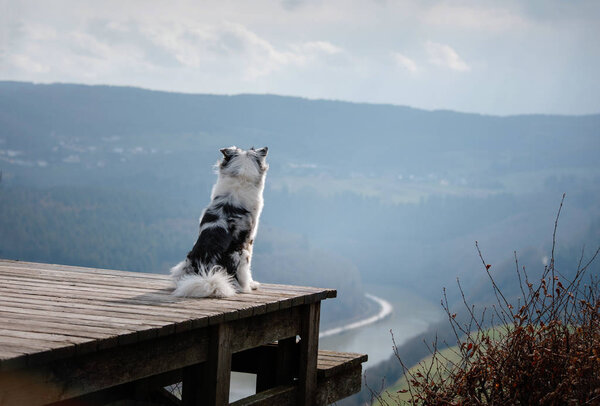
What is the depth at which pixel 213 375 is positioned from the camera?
14.9 feet

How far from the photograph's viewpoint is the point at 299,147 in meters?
172

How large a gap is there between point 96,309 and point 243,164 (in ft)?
7.56

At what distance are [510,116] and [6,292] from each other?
19200 centimetres

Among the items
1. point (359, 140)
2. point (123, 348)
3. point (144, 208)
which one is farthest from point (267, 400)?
point (359, 140)

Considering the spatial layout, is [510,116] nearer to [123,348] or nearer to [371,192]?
[371,192]

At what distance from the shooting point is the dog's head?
20.6 ft

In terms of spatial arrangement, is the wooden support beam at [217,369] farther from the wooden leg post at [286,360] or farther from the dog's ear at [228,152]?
the dog's ear at [228,152]

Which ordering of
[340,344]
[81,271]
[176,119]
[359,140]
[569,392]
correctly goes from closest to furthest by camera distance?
1. [569,392]
2. [81,271]
3. [340,344]
4. [176,119]
5. [359,140]

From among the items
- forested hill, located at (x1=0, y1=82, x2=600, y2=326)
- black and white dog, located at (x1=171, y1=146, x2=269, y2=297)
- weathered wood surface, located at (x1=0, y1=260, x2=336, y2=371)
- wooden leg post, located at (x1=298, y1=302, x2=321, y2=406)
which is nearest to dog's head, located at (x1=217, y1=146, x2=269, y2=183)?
black and white dog, located at (x1=171, y1=146, x2=269, y2=297)

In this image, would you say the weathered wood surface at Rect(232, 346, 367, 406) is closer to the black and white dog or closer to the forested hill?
the black and white dog

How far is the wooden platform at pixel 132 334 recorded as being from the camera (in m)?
3.27

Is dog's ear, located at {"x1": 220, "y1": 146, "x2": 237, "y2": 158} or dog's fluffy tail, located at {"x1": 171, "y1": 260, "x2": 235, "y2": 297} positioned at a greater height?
Answer: dog's ear, located at {"x1": 220, "y1": 146, "x2": 237, "y2": 158}

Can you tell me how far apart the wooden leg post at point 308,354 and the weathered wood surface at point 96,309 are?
11cm

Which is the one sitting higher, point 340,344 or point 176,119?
point 176,119
